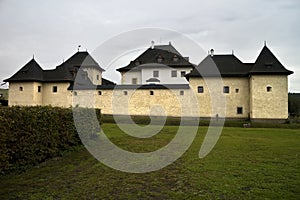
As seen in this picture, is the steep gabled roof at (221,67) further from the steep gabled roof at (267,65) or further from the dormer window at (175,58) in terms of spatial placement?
the dormer window at (175,58)

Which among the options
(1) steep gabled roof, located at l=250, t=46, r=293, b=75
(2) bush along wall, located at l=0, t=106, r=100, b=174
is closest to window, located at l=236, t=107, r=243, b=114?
(1) steep gabled roof, located at l=250, t=46, r=293, b=75

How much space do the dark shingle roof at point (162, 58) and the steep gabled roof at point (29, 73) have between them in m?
10.6

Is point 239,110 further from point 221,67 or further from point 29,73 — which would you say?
point 29,73

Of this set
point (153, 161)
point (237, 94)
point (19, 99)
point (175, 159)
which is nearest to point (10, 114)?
point (153, 161)

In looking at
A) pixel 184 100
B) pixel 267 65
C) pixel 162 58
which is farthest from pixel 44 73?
pixel 267 65

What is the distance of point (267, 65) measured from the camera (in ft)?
95.6

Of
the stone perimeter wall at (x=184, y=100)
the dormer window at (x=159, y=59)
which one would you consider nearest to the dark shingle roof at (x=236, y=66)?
the stone perimeter wall at (x=184, y=100)

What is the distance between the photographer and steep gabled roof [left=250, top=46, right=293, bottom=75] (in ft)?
93.9

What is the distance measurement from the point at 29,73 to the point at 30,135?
3130cm

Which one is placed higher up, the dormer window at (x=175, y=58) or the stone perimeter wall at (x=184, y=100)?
the dormer window at (x=175, y=58)

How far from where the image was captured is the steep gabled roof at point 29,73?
34716mm

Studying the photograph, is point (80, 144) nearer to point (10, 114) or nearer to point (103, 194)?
point (10, 114)

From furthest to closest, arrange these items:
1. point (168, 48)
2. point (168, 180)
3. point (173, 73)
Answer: point (168, 48), point (173, 73), point (168, 180)

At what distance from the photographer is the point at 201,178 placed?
5945mm
